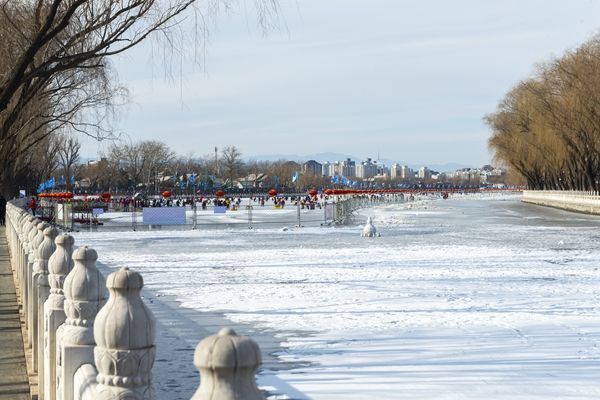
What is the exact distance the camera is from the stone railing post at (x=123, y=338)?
3.08 m

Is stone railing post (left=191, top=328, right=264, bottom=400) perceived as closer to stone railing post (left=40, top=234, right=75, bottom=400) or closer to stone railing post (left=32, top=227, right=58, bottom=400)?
stone railing post (left=40, top=234, right=75, bottom=400)

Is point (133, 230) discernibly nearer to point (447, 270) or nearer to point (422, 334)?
point (447, 270)

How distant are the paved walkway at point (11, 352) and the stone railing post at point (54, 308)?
4.66 ft

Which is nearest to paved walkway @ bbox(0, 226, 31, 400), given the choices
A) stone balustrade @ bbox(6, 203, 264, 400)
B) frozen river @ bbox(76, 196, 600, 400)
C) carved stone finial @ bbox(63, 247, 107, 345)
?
stone balustrade @ bbox(6, 203, 264, 400)

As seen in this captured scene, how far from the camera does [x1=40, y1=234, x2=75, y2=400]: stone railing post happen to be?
5.27 metres

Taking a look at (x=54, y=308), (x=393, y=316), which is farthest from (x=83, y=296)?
(x=393, y=316)

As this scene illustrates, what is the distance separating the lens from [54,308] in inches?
218

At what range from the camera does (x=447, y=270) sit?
1922cm

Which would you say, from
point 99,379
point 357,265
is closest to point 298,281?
point 357,265

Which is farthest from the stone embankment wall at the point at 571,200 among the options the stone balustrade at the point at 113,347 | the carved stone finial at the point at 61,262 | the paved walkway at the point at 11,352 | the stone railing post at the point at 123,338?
the stone railing post at the point at 123,338

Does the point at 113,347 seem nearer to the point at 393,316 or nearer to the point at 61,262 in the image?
the point at 61,262

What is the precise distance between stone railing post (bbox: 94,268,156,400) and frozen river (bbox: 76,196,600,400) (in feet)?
14.9

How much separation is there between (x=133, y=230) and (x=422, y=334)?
105ft

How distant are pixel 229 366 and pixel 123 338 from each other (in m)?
1.10
